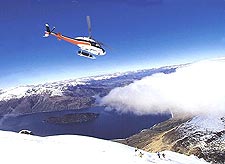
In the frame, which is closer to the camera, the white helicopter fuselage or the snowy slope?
the snowy slope

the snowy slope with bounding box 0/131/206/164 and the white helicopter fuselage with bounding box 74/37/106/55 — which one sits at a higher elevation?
the white helicopter fuselage with bounding box 74/37/106/55

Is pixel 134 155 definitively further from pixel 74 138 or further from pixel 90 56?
pixel 90 56

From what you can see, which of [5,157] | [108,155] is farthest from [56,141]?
[5,157]

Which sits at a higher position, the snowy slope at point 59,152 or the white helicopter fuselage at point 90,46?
the white helicopter fuselage at point 90,46

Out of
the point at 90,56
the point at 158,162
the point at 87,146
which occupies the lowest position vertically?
the point at 158,162

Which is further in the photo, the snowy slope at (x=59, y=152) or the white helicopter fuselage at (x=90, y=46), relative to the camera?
the white helicopter fuselage at (x=90, y=46)
